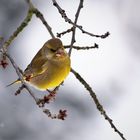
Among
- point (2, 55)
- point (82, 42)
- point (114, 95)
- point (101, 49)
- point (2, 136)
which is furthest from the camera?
point (101, 49)

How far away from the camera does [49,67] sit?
4.25 m

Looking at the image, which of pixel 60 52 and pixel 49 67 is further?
pixel 49 67

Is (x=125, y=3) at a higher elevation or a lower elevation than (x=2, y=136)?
higher

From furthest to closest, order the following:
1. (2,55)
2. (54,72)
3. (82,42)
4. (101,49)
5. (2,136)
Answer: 1. (101,49)
2. (82,42)
3. (2,136)
4. (54,72)
5. (2,55)

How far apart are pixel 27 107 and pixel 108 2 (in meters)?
3.66

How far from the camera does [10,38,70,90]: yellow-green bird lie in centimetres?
406

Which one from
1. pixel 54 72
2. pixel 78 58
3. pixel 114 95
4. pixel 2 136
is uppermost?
pixel 78 58

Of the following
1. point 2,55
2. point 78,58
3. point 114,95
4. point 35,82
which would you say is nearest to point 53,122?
point 114,95


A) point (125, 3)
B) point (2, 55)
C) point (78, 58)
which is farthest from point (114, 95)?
point (2, 55)

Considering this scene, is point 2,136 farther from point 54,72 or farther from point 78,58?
point 54,72

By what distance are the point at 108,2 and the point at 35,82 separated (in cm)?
730

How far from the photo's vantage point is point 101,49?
10.9m

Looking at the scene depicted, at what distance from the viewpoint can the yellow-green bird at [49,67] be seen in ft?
13.3

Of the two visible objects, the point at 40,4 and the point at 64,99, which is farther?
the point at 40,4
